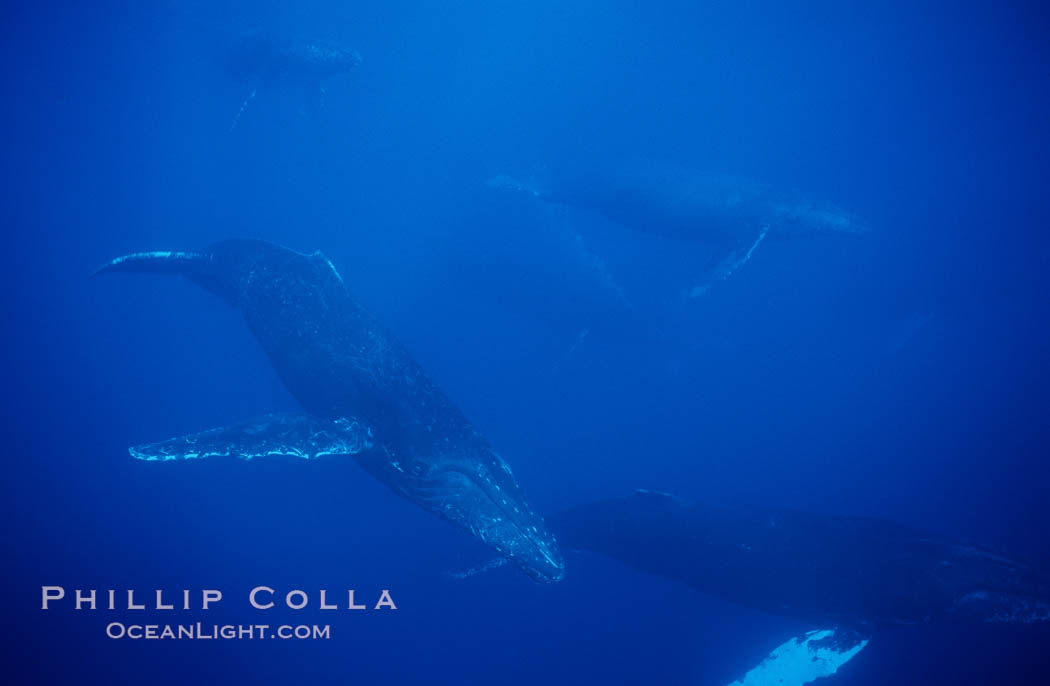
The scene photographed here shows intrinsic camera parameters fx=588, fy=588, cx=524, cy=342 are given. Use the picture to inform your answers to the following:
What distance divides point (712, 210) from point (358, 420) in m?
10.5

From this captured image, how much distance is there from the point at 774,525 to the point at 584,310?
7146mm

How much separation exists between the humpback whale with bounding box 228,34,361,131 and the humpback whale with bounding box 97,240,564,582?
9.93 metres

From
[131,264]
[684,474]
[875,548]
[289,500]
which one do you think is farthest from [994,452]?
[131,264]

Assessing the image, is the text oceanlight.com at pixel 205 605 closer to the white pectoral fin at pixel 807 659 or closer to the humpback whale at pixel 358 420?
the humpback whale at pixel 358 420

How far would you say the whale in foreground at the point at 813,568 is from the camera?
8008mm

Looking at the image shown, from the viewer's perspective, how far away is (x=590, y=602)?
43.7ft

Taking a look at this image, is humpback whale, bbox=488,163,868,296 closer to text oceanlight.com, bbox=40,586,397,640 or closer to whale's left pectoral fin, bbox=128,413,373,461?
whale's left pectoral fin, bbox=128,413,373,461

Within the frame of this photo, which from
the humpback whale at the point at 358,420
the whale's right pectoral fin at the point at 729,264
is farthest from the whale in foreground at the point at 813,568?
the whale's right pectoral fin at the point at 729,264

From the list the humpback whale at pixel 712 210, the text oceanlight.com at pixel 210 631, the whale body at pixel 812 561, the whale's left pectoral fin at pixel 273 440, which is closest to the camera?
the whale's left pectoral fin at pixel 273 440

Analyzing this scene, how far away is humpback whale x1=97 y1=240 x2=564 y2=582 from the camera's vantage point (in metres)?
6.98

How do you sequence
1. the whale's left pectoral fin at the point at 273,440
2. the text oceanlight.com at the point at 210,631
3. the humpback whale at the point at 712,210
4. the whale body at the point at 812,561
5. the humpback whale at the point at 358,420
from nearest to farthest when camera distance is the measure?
1. the whale's left pectoral fin at the point at 273,440
2. the humpback whale at the point at 358,420
3. the whale body at the point at 812,561
4. the text oceanlight.com at the point at 210,631
5. the humpback whale at the point at 712,210

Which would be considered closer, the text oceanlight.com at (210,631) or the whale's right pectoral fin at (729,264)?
the text oceanlight.com at (210,631)

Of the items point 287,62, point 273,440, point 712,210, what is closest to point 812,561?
point 273,440

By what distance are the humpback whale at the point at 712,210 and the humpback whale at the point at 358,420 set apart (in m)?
8.62
